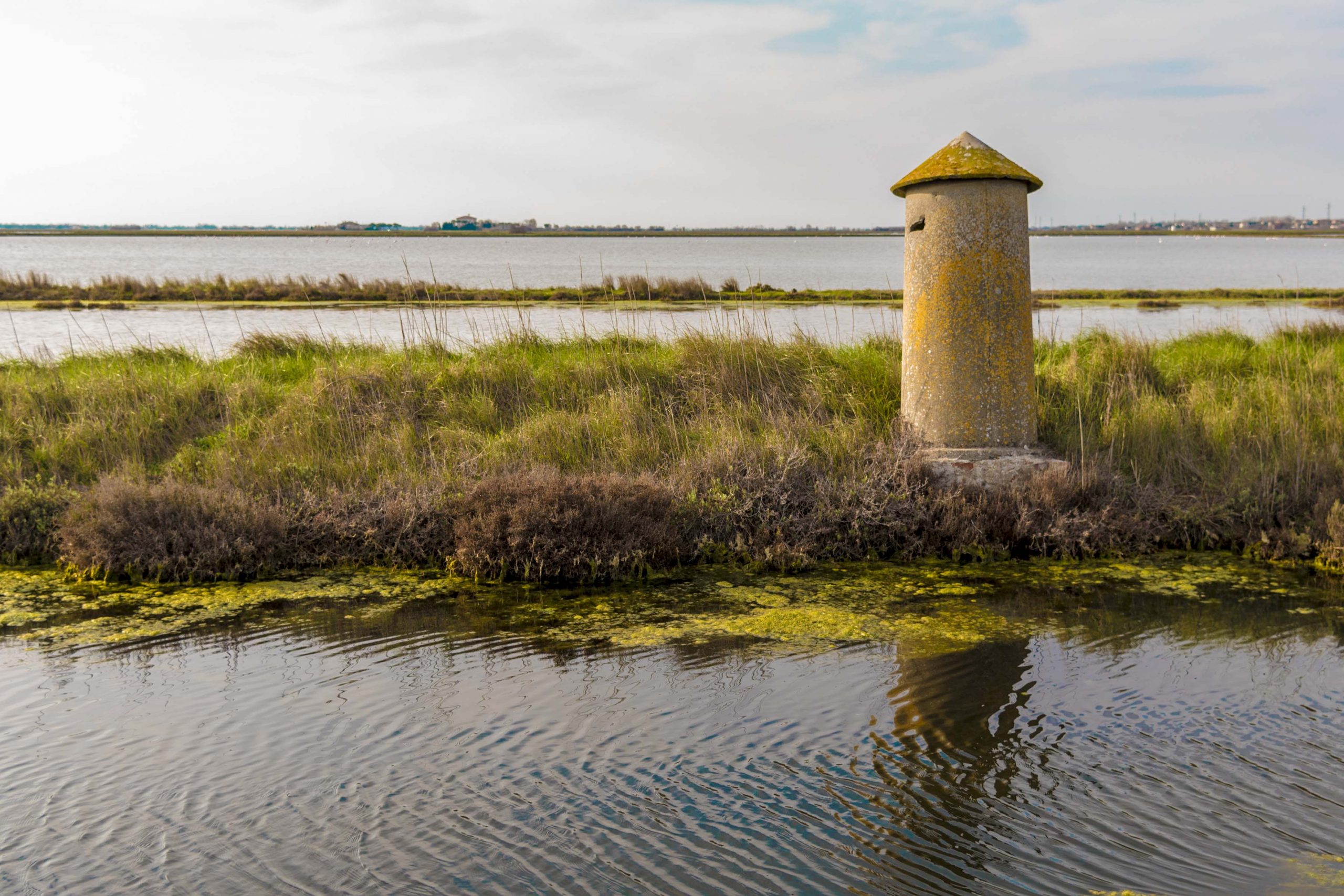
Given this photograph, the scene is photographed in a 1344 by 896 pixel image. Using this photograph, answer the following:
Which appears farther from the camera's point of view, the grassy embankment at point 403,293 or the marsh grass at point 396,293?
the marsh grass at point 396,293

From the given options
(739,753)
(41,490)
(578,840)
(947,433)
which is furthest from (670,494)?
(41,490)

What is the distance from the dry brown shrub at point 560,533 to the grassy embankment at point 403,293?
20380 millimetres

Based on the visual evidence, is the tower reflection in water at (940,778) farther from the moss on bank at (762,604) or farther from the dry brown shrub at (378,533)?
the dry brown shrub at (378,533)

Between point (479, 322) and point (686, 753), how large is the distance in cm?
1652

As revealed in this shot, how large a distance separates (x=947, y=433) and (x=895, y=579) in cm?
157

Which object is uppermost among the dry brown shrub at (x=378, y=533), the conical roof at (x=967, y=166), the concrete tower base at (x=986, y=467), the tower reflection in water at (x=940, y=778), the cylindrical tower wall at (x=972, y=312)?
the conical roof at (x=967, y=166)

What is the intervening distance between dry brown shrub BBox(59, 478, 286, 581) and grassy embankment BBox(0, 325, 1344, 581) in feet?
0.07

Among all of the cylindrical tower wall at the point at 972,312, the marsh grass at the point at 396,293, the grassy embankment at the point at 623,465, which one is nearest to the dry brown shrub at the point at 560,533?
the grassy embankment at the point at 623,465

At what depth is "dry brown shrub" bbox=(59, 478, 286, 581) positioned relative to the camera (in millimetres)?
6785

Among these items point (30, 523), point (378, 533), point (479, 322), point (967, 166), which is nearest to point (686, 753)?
point (378, 533)

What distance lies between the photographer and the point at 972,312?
7484 mm

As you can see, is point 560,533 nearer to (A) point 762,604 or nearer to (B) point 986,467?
(A) point 762,604

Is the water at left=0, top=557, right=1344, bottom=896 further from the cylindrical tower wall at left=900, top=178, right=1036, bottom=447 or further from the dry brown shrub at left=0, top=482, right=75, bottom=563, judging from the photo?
the dry brown shrub at left=0, top=482, right=75, bottom=563

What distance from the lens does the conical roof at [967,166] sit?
289 inches
